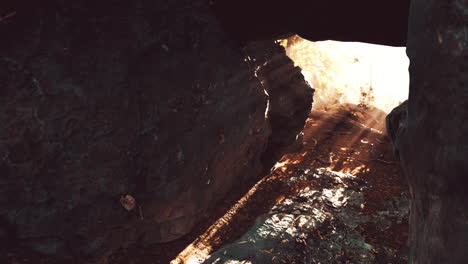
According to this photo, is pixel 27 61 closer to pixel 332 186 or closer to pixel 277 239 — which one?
pixel 277 239

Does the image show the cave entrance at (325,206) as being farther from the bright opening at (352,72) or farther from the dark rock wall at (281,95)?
the bright opening at (352,72)

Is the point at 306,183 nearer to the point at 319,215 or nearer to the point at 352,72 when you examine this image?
the point at 319,215

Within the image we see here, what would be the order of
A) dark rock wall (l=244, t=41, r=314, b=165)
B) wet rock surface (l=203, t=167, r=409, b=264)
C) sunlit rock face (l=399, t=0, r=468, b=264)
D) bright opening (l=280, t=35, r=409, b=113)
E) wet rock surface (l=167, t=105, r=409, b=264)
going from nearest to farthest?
sunlit rock face (l=399, t=0, r=468, b=264) → wet rock surface (l=203, t=167, r=409, b=264) → wet rock surface (l=167, t=105, r=409, b=264) → dark rock wall (l=244, t=41, r=314, b=165) → bright opening (l=280, t=35, r=409, b=113)

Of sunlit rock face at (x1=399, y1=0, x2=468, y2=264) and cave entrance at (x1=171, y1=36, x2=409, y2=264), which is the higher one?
sunlit rock face at (x1=399, y1=0, x2=468, y2=264)

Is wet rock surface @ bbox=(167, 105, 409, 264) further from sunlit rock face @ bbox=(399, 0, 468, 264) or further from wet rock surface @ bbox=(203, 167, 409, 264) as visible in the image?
sunlit rock face @ bbox=(399, 0, 468, 264)

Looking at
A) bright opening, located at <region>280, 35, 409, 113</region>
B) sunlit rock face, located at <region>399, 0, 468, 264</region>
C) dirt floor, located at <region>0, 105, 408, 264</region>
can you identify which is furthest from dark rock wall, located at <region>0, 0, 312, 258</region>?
bright opening, located at <region>280, 35, 409, 113</region>

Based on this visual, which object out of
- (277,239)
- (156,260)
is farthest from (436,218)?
(156,260)

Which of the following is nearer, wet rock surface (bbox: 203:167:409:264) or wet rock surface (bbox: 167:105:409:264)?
wet rock surface (bbox: 203:167:409:264)
